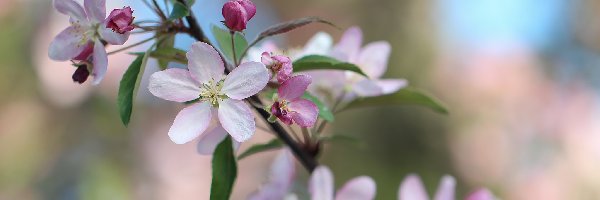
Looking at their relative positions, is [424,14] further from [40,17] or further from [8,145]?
[8,145]

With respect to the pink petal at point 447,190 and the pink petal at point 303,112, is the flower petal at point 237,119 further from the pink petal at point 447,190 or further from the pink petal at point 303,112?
the pink petal at point 447,190

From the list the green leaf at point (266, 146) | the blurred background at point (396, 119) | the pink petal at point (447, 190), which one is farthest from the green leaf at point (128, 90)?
the blurred background at point (396, 119)

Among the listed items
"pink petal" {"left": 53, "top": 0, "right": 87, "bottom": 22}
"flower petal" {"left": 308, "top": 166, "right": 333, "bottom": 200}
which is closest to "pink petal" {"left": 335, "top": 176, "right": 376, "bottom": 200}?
"flower petal" {"left": 308, "top": 166, "right": 333, "bottom": 200}

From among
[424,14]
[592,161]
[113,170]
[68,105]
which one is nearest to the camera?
[113,170]

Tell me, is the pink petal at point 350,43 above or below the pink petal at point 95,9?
below

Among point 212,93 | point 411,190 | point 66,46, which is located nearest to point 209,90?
point 212,93

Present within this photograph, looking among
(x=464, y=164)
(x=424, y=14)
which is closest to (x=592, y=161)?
(x=464, y=164)
